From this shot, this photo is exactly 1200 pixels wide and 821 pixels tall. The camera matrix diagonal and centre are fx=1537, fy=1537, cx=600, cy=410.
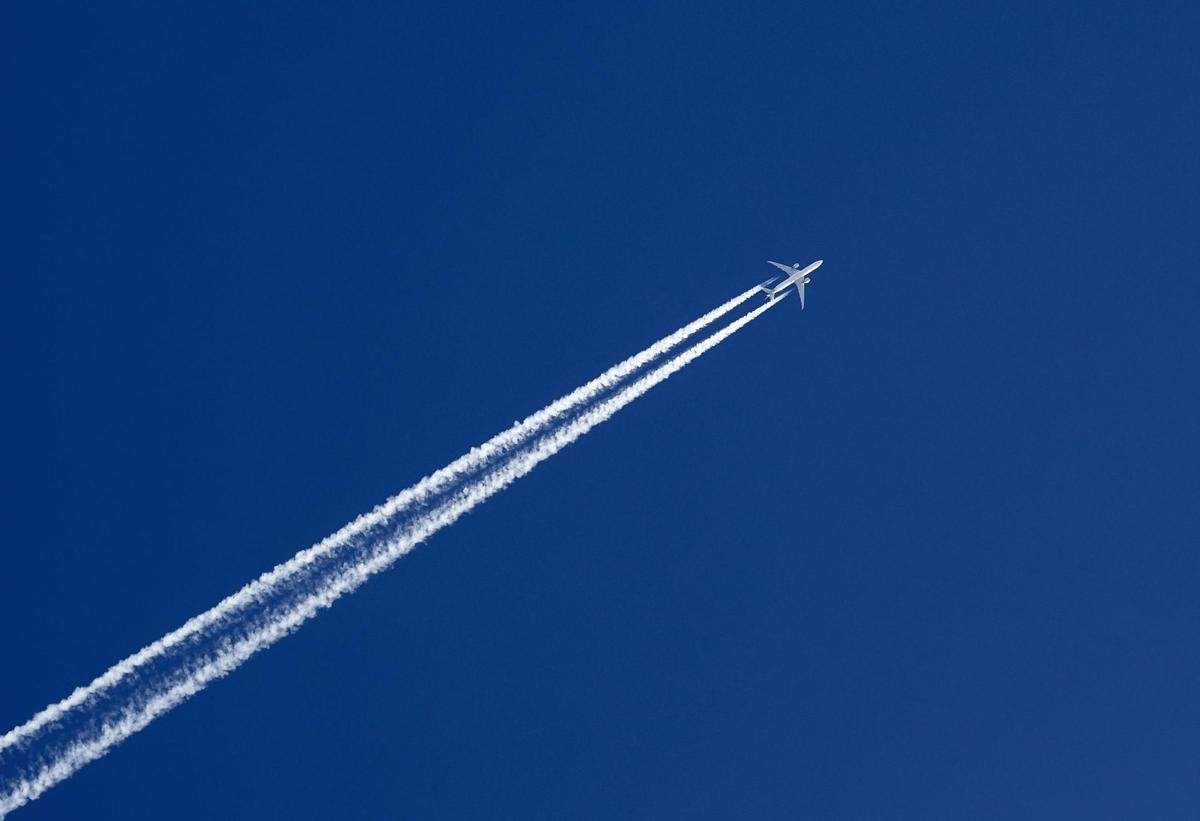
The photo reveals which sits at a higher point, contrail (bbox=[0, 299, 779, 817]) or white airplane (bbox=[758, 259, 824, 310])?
white airplane (bbox=[758, 259, 824, 310])

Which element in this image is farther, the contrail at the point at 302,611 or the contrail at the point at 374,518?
the contrail at the point at 374,518

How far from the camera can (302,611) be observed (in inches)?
1929

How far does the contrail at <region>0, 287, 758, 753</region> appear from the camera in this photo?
47156 mm

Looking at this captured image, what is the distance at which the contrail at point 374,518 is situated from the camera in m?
47.2

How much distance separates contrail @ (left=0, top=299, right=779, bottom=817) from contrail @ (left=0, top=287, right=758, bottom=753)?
1.94 ft

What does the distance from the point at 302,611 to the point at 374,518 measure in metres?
4.88

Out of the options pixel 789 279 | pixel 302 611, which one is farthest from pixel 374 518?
pixel 789 279

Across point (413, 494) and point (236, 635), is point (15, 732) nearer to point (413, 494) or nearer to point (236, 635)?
point (236, 635)

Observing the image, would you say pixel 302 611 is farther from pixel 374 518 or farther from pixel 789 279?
pixel 789 279

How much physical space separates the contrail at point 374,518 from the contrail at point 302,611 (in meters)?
0.59

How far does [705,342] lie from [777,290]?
442 centimetres

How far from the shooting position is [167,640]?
49.2 meters

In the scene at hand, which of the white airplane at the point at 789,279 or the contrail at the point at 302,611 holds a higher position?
the white airplane at the point at 789,279

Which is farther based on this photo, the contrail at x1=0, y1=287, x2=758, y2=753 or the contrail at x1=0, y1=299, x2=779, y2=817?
the contrail at x1=0, y1=287, x2=758, y2=753
